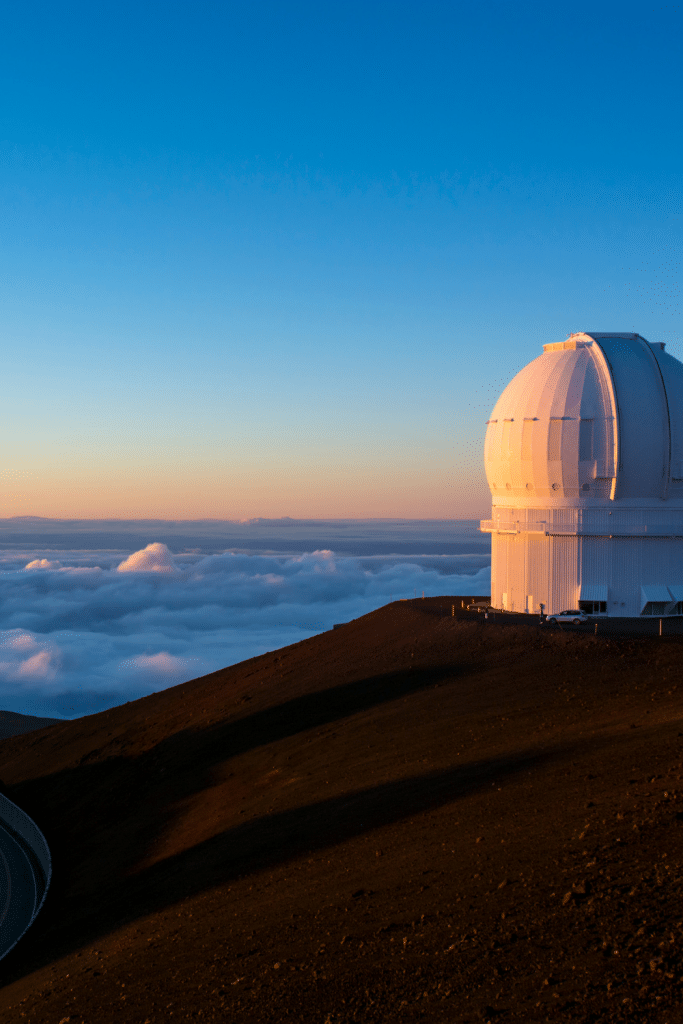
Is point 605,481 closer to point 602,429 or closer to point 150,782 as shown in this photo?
point 602,429

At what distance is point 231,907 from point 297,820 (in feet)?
13.5

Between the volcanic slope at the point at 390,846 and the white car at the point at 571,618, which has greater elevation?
the white car at the point at 571,618

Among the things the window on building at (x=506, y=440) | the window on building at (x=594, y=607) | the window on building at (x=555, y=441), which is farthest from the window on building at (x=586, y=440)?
the window on building at (x=594, y=607)

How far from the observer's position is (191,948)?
13.0m

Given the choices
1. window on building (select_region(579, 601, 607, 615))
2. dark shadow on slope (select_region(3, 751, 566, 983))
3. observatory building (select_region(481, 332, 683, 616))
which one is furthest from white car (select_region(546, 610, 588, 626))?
dark shadow on slope (select_region(3, 751, 566, 983))

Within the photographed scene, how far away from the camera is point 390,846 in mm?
15047

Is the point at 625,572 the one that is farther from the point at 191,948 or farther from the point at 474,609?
the point at 191,948

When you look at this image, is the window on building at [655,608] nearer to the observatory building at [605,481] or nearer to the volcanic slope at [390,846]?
the observatory building at [605,481]

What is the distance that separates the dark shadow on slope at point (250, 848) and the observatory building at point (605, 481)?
13.9 meters

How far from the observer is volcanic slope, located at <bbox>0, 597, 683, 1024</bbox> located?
9.85 metres

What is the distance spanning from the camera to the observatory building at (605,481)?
30109 mm

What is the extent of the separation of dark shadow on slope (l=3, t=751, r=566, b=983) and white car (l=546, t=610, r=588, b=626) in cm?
1174

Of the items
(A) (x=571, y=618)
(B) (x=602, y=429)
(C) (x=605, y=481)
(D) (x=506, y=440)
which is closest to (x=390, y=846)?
(A) (x=571, y=618)

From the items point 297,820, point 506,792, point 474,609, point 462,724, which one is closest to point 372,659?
point 474,609
